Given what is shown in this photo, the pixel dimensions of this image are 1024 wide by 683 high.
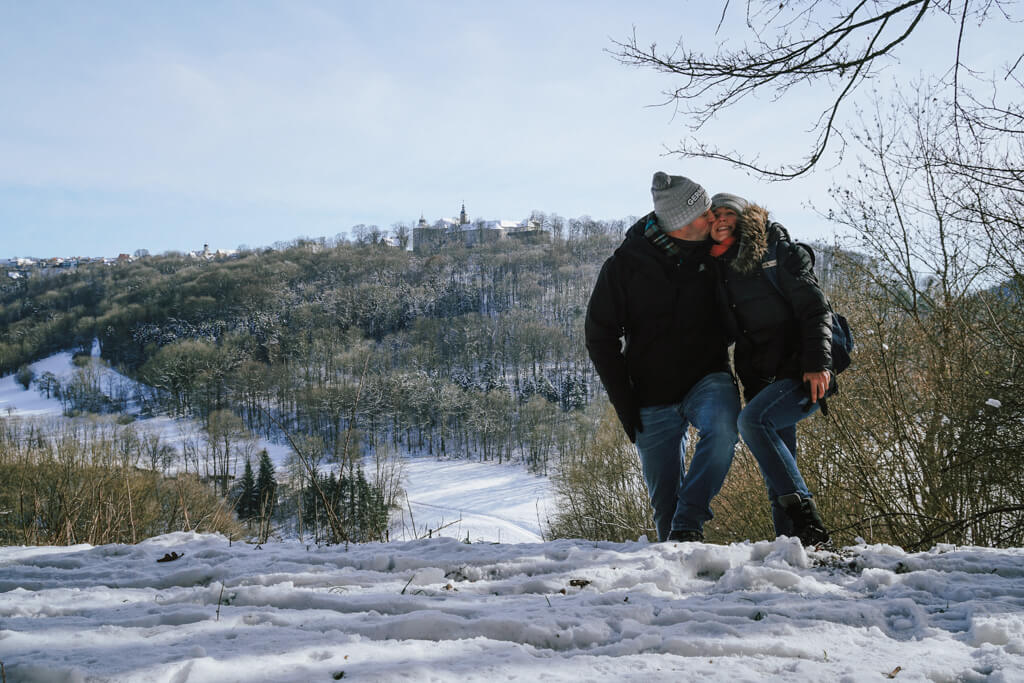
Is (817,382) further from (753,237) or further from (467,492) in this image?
(467,492)

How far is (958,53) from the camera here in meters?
3.53

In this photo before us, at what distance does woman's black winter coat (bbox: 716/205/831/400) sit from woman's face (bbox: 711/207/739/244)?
0.03 metres

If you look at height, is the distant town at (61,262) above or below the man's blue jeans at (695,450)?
above

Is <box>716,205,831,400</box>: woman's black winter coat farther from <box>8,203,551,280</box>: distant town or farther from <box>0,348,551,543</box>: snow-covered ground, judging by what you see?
<box>8,203,551,280</box>: distant town

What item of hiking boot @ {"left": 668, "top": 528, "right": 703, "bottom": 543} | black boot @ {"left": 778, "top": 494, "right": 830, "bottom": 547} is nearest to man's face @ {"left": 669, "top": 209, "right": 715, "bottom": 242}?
black boot @ {"left": 778, "top": 494, "right": 830, "bottom": 547}

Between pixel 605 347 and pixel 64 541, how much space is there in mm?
3940

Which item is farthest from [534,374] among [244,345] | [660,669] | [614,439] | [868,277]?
[660,669]

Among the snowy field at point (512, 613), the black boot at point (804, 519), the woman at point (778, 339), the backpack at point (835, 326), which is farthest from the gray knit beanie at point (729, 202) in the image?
the snowy field at point (512, 613)

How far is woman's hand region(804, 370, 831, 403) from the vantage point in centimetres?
250

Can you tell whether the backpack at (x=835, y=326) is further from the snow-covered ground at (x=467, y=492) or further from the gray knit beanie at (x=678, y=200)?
the snow-covered ground at (x=467, y=492)

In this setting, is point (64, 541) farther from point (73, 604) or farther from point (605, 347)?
point (605, 347)

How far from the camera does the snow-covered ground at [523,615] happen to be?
1.48 metres

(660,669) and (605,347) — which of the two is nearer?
(660,669)

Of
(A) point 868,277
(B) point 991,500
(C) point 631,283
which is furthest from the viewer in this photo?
(A) point 868,277
